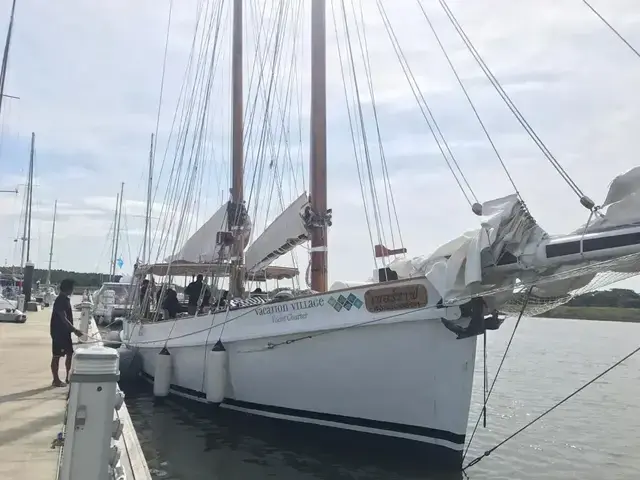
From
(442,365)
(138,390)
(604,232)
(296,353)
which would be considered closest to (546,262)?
(604,232)

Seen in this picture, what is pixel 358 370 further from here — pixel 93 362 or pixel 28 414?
pixel 93 362

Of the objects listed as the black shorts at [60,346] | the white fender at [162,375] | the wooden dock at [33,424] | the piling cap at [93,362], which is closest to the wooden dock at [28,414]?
the wooden dock at [33,424]

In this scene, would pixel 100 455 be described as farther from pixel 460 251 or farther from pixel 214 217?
pixel 214 217

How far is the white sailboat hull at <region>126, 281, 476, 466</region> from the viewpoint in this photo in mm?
9383

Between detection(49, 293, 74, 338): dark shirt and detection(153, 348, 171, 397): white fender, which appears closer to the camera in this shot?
detection(49, 293, 74, 338): dark shirt

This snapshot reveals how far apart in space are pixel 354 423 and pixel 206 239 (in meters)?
8.61

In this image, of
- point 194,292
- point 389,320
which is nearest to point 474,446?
point 389,320

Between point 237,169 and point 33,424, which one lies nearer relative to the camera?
point 33,424

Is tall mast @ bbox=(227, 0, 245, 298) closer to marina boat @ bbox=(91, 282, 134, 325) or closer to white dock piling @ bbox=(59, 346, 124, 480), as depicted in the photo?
white dock piling @ bbox=(59, 346, 124, 480)

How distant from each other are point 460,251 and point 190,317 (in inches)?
281

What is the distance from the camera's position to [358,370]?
9977mm

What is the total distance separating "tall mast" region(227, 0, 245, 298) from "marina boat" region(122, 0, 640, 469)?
1.71 metres

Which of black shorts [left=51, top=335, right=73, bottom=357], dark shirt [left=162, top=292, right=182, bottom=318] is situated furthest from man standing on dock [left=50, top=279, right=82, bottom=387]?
dark shirt [left=162, top=292, right=182, bottom=318]

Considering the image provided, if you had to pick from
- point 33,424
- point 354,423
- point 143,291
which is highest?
point 143,291
